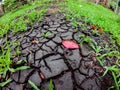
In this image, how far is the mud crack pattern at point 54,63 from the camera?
224cm

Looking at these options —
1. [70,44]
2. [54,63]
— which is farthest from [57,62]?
[70,44]

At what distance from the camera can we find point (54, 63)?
2.43 m

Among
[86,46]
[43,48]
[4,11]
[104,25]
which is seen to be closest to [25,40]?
[43,48]

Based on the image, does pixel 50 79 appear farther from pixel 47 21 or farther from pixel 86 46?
pixel 47 21

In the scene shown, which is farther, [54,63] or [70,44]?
[70,44]

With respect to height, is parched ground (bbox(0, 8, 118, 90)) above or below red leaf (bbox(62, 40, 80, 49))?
below

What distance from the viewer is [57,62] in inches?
96.0

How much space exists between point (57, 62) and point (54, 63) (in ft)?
0.12

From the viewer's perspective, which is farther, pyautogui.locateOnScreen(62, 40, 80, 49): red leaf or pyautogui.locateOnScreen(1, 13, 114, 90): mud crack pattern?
pyautogui.locateOnScreen(62, 40, 80, 49): red leaf

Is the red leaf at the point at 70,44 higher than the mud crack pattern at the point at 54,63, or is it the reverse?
the red leaf at the point at 70,44

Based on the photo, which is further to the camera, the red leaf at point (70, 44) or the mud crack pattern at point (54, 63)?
the red leaf at point (70, 44)

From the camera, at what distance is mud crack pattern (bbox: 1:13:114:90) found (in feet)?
7.34

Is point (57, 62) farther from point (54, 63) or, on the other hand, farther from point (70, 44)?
point (70, 44)

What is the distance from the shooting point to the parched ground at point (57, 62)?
224cm
